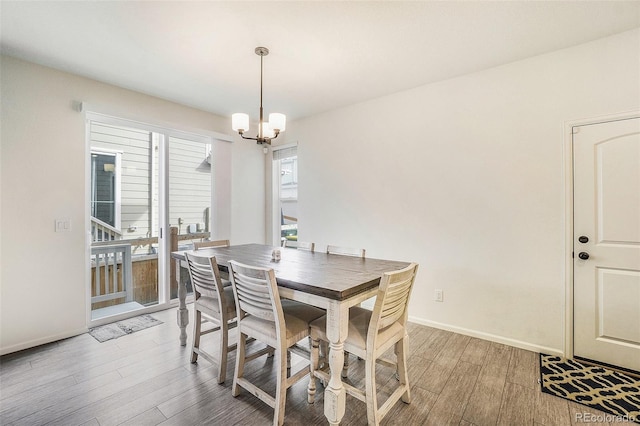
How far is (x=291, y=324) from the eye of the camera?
187 centimetres

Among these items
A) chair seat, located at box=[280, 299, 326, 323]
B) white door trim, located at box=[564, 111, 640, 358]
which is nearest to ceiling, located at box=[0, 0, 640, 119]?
white door trim, located at box=[564, 111, 640, 358]

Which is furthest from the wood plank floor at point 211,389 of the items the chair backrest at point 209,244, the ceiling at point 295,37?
the ceiling at point 295,37

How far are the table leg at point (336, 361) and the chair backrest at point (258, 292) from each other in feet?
1.07

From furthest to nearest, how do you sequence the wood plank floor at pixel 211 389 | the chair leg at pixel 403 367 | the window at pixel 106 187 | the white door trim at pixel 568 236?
the window at pixel 106 187
the white door trim at pixel 568 236
the chair leg at pixel 403 367
the wood plank floor at pixel 211 389

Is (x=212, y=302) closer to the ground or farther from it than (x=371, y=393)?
farther from it

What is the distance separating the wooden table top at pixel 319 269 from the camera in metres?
1.62

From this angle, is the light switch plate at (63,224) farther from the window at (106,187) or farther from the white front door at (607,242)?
the white front door at (607,242)

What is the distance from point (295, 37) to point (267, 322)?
2206mm

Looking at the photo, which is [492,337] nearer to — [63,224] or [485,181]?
[485,181]

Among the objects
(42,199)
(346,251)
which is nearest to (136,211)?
(42,199)

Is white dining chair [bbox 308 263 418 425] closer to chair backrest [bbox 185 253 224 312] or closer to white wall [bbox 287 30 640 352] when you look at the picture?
chair backrest [bbox 185 253 224 312]

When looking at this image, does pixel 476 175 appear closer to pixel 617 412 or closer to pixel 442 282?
pixel 442 282

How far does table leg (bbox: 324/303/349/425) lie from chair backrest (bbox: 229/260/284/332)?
33cm

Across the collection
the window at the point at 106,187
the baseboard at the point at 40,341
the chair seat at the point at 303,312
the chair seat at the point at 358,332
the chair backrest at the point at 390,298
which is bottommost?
the baseboard at the point at 40,341
